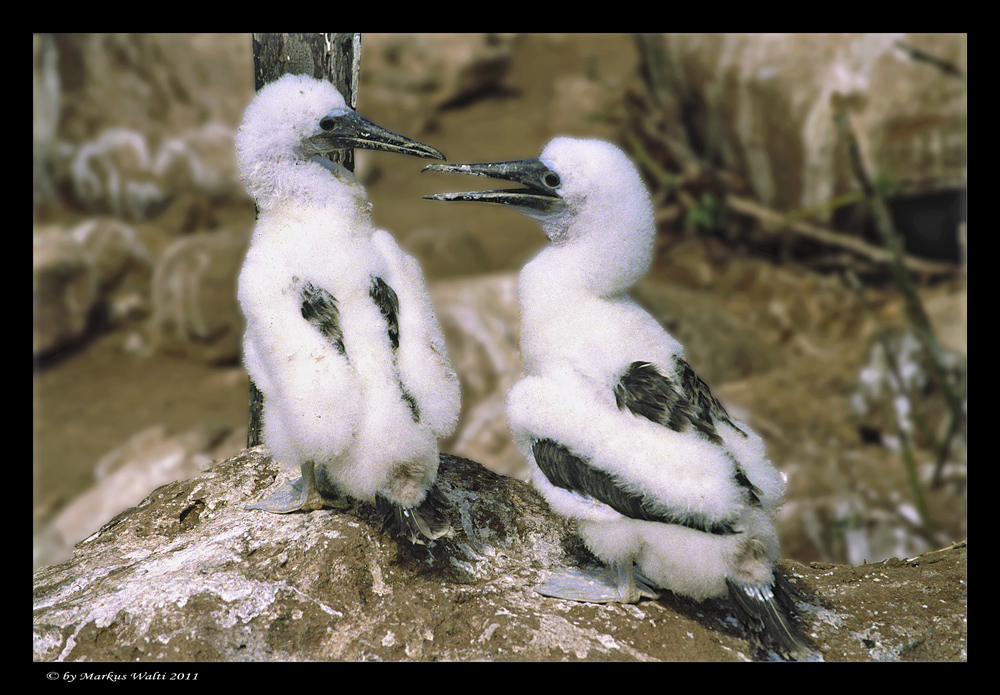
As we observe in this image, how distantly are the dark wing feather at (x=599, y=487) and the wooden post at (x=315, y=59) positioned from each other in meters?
1.90

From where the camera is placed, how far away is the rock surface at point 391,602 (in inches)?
109

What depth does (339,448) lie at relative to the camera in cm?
290

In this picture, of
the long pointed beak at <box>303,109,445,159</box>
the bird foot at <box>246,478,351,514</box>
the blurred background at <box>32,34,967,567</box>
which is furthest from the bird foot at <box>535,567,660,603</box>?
the blurred background at <box>32,34,967,567</box>

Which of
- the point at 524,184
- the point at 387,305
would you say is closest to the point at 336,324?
the point at 387,305

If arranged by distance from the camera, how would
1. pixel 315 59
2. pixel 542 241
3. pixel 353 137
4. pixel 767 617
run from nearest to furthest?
pixel 767 617 < pixel 353 137 < pixel 315 59 < pixel 542 241

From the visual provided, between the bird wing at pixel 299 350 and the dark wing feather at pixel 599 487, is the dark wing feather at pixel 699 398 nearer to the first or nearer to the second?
the dark wing feather at pixel 599 487

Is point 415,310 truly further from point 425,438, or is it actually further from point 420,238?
point 420,238

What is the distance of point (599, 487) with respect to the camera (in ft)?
9.20

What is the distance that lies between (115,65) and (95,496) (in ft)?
18.0

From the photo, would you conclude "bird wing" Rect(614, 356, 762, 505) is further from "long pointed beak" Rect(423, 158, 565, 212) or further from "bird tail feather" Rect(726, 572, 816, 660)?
"long pointed beak" Rect(423, 158, 565, 212)

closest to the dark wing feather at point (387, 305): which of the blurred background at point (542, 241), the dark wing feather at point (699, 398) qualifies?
the dark wing feather at point (699, 398)

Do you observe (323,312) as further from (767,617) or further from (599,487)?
(767,617)

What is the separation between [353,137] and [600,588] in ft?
6.23

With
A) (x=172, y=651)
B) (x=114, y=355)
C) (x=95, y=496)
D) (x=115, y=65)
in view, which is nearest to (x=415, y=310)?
(x=172, y=651)
